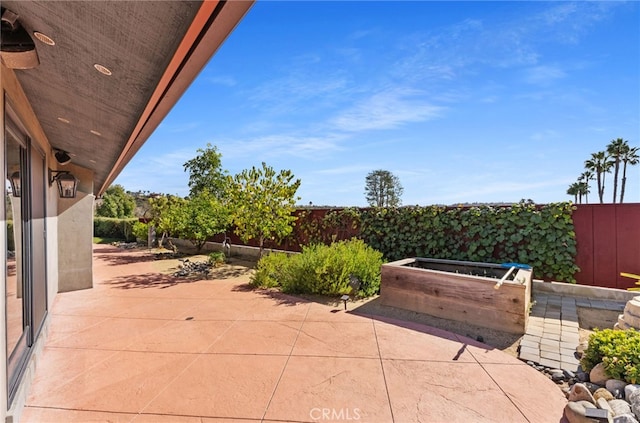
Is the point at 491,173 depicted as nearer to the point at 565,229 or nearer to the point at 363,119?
the point at 363,119

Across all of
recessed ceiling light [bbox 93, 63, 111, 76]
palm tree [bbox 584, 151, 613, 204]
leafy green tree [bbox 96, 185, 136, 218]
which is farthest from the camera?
palm tree [bbox 584, 151, 613, 204]

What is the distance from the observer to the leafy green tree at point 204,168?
16984 mm

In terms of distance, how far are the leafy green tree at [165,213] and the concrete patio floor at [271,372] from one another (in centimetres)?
700

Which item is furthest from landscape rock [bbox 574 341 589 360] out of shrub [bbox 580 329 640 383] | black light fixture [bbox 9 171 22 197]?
black light fixture [bbox 9 171 22 197]

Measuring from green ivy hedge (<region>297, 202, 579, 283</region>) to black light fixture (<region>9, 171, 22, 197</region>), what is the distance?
20.8 ft

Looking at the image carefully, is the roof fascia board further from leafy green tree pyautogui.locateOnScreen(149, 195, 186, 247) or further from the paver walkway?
leafy green tree pyautogui.locateOnScreen(149, 195, 186, 247)

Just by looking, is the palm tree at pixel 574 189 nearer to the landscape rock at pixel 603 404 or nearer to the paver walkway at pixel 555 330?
the paver walkway at pixel 555 330

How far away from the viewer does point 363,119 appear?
9891mm

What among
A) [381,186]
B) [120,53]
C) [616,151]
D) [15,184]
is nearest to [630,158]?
[616,151]

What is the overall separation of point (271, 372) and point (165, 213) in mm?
11690

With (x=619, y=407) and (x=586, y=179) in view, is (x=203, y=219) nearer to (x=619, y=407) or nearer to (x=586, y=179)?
(x=619, y=407)

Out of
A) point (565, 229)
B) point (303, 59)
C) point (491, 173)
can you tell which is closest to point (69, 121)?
point (303, 59)

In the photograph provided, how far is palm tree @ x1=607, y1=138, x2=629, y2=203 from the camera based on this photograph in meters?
28.4

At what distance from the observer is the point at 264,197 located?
27.5 ft
